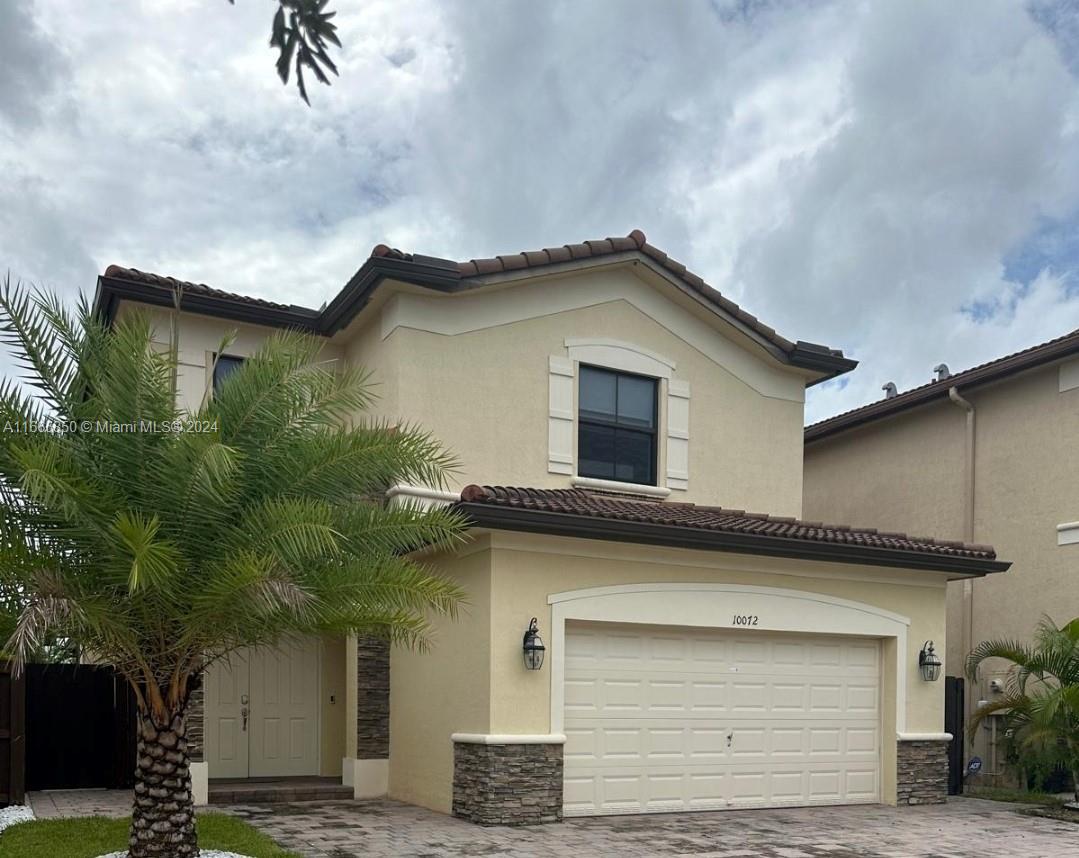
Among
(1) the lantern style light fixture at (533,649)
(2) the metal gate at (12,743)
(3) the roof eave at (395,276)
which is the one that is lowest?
(2) the metal gate at (12,743)

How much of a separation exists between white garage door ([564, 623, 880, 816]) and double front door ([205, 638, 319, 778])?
4424 mm

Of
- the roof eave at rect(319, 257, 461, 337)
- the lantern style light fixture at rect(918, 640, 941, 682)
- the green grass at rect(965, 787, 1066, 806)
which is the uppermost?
the roof eave at rect(319, 257, 461, 337)

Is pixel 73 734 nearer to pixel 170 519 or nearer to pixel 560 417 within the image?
pixel 170 519

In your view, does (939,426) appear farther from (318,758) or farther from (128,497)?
(128,497)

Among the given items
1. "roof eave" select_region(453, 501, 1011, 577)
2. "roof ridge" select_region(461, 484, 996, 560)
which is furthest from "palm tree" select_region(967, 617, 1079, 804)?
"roof ridge" select_region(461, 484, 996, 560)

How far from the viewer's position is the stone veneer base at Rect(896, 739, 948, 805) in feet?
47.8

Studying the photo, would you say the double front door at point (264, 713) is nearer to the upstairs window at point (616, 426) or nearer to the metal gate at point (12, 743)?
the metal gate at point (12, 743)

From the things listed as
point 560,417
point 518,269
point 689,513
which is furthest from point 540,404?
point 689,513

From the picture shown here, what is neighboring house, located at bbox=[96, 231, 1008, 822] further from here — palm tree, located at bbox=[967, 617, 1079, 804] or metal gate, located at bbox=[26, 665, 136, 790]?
metal gate, located at bbox=[26, 665, 136, 790]

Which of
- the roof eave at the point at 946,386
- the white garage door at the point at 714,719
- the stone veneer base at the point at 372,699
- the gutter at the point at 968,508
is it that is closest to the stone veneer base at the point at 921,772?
the white garage door at the point at 714,719

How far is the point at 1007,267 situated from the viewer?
22.6 meters

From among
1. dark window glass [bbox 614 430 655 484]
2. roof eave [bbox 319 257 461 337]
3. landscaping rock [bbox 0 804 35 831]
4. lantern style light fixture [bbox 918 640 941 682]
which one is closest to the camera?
landscaping rock [bbox 0 804 35 831]

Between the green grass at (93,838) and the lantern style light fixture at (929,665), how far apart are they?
29.3 ft

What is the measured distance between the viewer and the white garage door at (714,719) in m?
12.9
